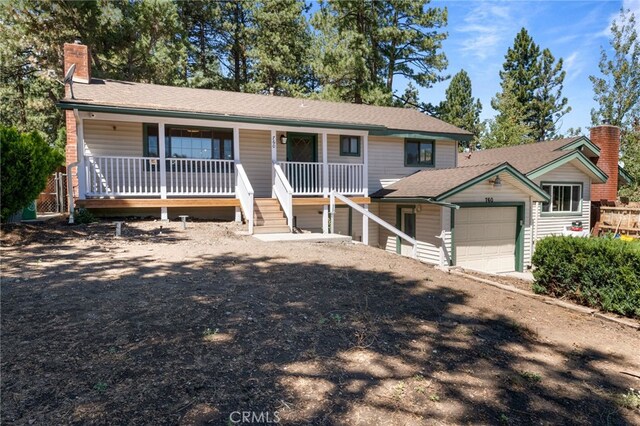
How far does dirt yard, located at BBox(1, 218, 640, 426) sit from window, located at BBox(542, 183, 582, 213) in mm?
10305

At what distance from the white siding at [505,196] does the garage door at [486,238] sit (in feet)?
1.35

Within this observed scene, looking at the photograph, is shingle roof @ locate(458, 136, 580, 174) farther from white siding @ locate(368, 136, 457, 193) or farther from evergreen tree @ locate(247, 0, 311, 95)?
evergreen tree @ locate(247, 0, 311, 95)

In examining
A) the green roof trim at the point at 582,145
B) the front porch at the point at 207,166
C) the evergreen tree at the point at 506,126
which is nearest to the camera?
the front porch at the point at 207,166

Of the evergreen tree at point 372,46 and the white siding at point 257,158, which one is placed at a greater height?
the evergreen tree at point 372,46

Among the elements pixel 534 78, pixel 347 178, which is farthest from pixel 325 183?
pixel 534 78

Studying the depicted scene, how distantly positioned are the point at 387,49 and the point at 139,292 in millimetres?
25787

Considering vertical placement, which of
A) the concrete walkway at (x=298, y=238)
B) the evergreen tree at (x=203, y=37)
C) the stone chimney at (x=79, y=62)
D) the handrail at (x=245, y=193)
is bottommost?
the concrete walkway at (x=298, y=238)

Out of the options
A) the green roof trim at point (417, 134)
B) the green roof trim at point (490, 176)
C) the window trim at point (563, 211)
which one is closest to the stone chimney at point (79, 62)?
the green roof trim at point (417, 134)

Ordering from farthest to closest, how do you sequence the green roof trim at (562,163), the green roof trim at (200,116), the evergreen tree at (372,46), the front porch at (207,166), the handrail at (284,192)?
the evergreen tree at (372,46) < the green roof trim at (562,163) < the handrail at (284,192) < the front porch at (207,166) < the green roof trim at (200,116)

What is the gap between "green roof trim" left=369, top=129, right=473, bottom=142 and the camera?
13.8 meters

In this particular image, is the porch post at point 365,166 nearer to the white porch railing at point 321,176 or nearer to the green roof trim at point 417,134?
the white porch railing at point 321,176

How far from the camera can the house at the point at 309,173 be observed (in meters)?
10.7

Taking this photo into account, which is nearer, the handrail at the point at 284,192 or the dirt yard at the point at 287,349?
→ the dirt yard at the point at 287,349

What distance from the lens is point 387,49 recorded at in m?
26.2
